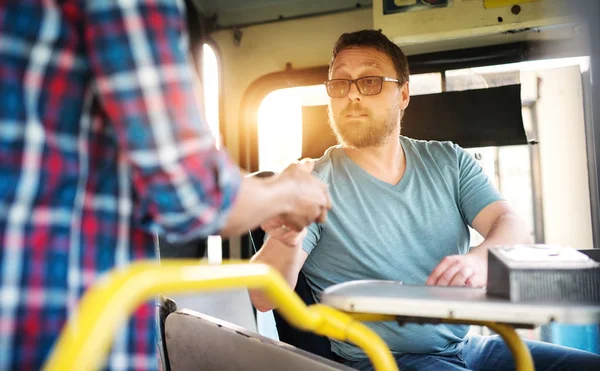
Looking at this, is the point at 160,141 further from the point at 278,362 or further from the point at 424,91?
the point at 424,91

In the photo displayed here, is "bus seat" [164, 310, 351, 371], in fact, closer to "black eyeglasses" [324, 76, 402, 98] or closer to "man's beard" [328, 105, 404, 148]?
"man's beard" [328, 105, 404, 148]

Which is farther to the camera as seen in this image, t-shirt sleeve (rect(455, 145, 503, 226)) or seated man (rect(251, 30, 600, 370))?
t-shirt sleeve (rect(455, 145, 503, 226))

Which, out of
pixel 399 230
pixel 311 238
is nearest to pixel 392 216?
pixel 399 230

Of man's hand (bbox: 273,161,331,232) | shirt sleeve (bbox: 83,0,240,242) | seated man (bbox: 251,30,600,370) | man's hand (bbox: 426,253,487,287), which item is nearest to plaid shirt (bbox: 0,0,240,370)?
shirt sleeve (bbox: 83,0,240,242)

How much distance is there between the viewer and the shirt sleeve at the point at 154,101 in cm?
66

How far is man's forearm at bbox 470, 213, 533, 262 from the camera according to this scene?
5.44 ft

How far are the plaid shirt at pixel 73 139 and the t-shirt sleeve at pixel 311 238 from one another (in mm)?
1083

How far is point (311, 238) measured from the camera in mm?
1821

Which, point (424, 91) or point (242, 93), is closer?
point (424, 91)

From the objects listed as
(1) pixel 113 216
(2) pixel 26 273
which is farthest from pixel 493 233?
(2) pixel 26 273

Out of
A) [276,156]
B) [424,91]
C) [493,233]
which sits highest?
[424,91]

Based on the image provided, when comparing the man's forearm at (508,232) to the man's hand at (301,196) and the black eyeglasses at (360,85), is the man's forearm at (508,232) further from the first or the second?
the man's hand at (301,196)

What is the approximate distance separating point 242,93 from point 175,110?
284cm

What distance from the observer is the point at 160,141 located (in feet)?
2.20
